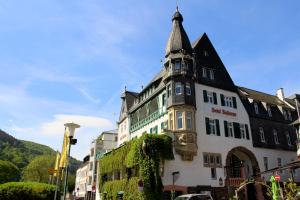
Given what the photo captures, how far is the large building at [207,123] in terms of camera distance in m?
31.4

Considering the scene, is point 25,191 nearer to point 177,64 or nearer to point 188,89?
point 188,89

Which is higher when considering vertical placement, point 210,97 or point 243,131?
point 210,97

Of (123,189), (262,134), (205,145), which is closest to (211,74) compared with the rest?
(205,145)

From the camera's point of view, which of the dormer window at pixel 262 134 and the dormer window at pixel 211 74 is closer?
the dormer window at pixel 211 74

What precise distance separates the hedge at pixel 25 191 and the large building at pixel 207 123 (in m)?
12.2

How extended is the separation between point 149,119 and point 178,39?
11.2 m

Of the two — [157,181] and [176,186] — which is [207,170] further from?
[157,181]

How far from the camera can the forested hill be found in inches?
4469

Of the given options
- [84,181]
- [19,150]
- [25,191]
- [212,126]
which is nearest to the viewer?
[25,191]

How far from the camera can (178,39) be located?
36500 millimetres

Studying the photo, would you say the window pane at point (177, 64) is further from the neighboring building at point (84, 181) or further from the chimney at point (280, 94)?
the neighboring building at point (84, 181)

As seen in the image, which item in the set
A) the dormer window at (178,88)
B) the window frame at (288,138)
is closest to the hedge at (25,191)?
the dormer window at (178,88)

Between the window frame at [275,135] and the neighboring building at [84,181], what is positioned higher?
the window frame at [275,135]

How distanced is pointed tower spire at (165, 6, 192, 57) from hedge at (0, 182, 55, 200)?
21.6 metres
